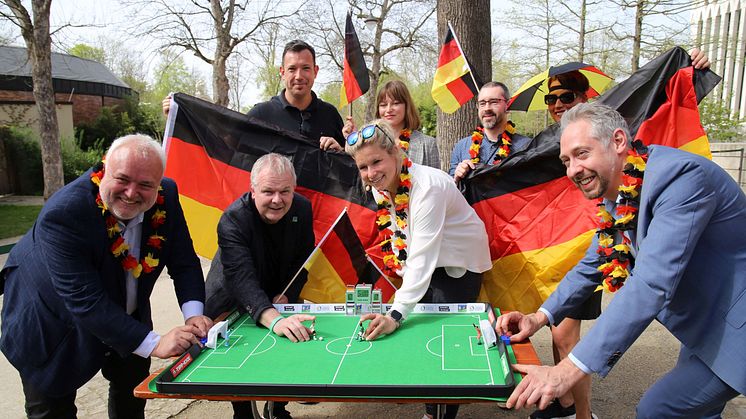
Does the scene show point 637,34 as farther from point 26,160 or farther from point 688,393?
point 26,160

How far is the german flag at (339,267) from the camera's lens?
3898 mm

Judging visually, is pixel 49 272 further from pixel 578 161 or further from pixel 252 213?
pixel 578 161

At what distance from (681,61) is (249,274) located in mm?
3283

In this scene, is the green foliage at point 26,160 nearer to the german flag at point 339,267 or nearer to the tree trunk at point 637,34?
the german flag at point 339,267

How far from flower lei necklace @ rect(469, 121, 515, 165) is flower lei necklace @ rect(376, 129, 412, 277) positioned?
0.96m

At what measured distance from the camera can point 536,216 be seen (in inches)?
163

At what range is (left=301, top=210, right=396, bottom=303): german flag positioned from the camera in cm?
390

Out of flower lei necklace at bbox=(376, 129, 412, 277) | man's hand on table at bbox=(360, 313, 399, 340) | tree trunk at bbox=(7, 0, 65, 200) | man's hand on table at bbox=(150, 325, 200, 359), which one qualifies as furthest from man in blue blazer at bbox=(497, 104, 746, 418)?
tree trunk at bbox=(7, 0, 65, 200)

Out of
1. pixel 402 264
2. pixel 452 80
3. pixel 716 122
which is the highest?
pixel 716 122

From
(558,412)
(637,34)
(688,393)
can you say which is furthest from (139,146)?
(637,34)

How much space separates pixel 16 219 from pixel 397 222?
12690mm

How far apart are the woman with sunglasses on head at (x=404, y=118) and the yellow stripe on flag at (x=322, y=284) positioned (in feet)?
3.78

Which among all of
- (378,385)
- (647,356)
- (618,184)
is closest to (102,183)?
(378,385)

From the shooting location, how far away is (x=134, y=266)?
9.56ft
